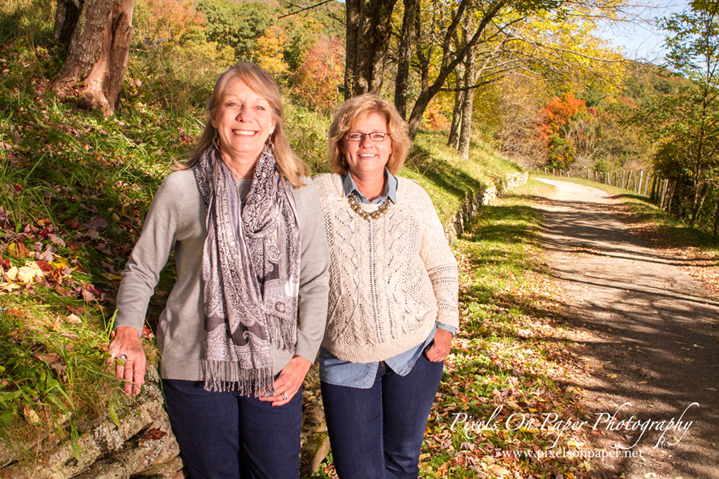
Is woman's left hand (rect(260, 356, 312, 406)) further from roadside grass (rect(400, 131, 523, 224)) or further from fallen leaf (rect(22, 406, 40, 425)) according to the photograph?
roadside grass (rect(400, 131, 523, 224))

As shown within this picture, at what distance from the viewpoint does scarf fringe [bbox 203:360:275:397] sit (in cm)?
184

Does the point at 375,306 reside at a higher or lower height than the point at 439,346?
higher

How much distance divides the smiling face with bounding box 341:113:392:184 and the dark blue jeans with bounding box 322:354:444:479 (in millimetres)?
968

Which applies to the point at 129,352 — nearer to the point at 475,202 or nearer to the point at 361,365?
the point at 361,365

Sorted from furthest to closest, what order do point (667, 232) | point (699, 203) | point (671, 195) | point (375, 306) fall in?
1. point (671, 195)
2. point (699, 203)
3. point (667, 232)
4. point (375, 306)

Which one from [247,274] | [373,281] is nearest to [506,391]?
[373,281]

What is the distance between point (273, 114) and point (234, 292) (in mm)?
808

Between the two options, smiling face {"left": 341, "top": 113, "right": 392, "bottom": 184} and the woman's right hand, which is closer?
the woman's right hand

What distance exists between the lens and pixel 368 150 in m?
2.26

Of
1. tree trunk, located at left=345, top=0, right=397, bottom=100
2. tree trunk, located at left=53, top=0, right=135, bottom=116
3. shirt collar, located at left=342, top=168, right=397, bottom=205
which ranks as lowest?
shirt collar, located at left=342, top=168, right=397, bottom=205

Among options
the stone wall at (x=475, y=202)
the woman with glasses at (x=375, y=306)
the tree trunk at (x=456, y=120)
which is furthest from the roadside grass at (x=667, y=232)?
the woman with glasses at (x=375, y=306)

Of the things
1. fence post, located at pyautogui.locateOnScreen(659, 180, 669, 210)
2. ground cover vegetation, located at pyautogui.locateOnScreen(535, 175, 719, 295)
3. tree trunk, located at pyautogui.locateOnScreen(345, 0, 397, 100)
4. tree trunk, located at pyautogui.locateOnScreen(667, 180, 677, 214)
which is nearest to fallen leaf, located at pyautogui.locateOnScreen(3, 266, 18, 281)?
tree trunk, located at pyautogui.locateOnScreen(345, 0, 397, 100)

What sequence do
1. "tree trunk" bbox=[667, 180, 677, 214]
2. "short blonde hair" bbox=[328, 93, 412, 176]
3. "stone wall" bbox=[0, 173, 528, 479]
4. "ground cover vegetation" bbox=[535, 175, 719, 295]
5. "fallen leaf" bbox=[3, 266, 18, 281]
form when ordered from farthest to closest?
"tree trunk" bbox=[667, 180, 677, 214], "ground cover vegetation" bbox=[535, 175, 719, 295], "fallen leaf" bbox=[3, 266, 18, 281], "short blonde hair" bbox=[328, 93, 412, 176], "stone wall" bbox=[0, 173, 528, 479]

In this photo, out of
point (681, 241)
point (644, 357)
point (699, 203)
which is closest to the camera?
point (644, 357)
